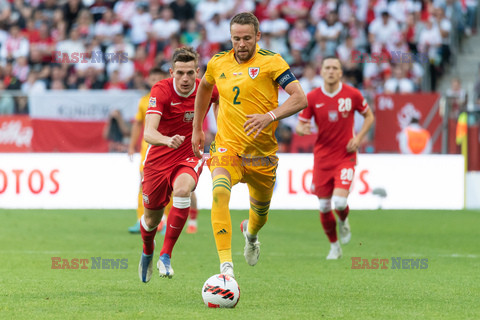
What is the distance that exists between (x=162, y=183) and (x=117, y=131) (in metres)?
10.0

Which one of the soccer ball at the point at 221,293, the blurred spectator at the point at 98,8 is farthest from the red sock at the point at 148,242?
the blurred spectator at the point at 98,8

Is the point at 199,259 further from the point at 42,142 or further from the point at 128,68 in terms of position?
the point at 128,68

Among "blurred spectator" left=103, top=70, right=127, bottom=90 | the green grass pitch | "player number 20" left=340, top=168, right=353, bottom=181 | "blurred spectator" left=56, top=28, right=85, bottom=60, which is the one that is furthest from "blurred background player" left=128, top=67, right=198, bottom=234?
"blurred spectator" left=56, top=28, right=85, bottom=60

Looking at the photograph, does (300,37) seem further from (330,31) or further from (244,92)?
(244,92)

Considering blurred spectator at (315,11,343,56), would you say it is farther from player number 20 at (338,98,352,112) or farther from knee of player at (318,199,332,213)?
knee of player at (318,199,332,213)

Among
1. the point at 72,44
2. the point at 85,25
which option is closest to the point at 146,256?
the point at 72,44

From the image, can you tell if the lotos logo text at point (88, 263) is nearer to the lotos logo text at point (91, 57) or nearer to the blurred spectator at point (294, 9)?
the lotos logo text at point (91, 57)

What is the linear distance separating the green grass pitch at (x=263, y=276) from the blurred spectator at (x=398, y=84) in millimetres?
5338

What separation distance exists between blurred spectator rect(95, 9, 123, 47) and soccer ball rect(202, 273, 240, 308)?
667 inches

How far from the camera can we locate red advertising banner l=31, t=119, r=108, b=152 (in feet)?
60.3

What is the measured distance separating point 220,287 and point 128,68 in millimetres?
15739

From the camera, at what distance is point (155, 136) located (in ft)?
25.9

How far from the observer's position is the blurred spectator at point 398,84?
815 inches

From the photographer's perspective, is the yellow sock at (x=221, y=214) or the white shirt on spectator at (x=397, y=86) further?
the white shirt on spectator at (x=397, y=86)
